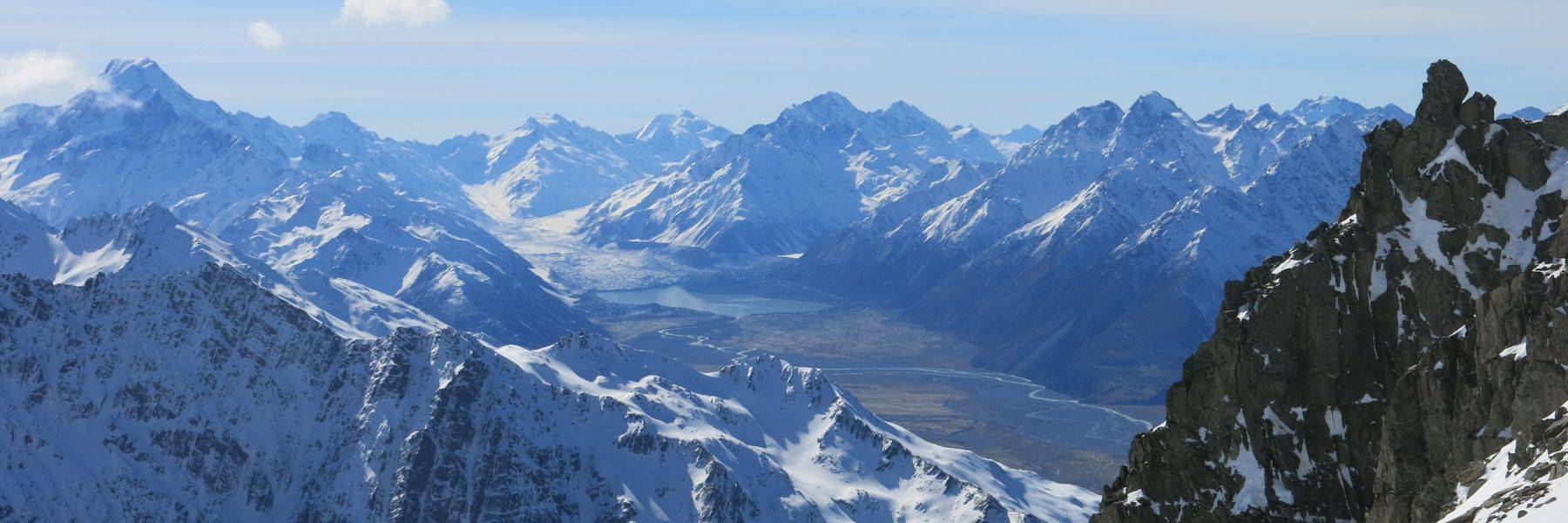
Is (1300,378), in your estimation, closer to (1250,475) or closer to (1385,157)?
(1250,475)

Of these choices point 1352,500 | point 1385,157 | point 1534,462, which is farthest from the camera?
point 1385,157

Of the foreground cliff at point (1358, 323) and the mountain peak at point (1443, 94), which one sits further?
the mountain peak at point (1443, 94)

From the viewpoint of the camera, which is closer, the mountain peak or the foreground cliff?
the foreground cliff

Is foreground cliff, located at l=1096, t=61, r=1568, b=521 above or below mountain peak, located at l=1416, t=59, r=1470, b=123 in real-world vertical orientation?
below

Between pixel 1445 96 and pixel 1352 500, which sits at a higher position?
pixel 1445 96

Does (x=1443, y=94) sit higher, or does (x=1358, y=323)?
(x=1443, y=94)

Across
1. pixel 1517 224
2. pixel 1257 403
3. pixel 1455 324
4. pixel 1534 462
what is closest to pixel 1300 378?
pixel 1257 403

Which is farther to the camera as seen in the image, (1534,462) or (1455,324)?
(1455,324)

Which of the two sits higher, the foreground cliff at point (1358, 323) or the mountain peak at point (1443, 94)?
the mountain peak at point (1443, 94)
